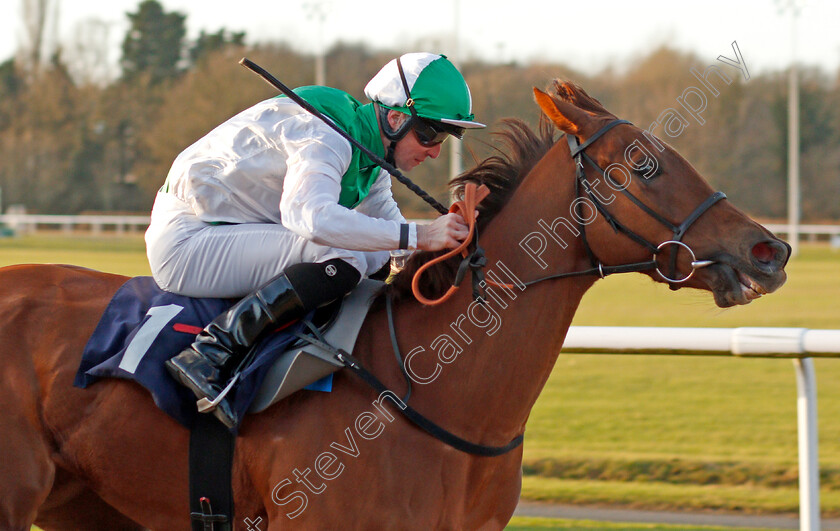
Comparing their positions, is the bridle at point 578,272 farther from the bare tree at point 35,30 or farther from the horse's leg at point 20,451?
the bare tree at point 35,30

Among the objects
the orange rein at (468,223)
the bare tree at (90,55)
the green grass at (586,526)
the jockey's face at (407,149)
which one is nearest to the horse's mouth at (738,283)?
the orange rein at (468,223)

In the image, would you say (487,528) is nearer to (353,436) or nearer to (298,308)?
(353,436)

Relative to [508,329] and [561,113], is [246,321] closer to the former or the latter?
[508,329]

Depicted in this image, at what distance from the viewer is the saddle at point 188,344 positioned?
2389mm

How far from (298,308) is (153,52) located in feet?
155

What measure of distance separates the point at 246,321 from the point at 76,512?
3.06 feet

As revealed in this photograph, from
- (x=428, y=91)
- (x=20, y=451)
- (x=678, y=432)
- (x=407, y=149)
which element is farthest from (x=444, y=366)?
(x=678, y=432)

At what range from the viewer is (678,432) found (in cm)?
655

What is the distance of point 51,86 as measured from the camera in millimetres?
42562

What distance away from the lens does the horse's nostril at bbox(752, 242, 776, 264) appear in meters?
2.26

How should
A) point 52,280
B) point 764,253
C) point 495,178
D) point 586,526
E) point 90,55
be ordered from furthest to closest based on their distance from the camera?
point 90,55, point 586,526, point 52,280, point 495,178, point 764,253

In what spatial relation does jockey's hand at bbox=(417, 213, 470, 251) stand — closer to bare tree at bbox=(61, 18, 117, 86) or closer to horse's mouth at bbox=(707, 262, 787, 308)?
horse's mouth at bbox=(707, 262, 787, 308)

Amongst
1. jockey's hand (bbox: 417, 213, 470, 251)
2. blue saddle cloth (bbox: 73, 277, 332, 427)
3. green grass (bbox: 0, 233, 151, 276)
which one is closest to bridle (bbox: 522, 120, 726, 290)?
jockey's hand (bbox: 417, 213, 470, 251)

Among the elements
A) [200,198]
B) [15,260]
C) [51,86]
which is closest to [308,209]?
[200,198]
